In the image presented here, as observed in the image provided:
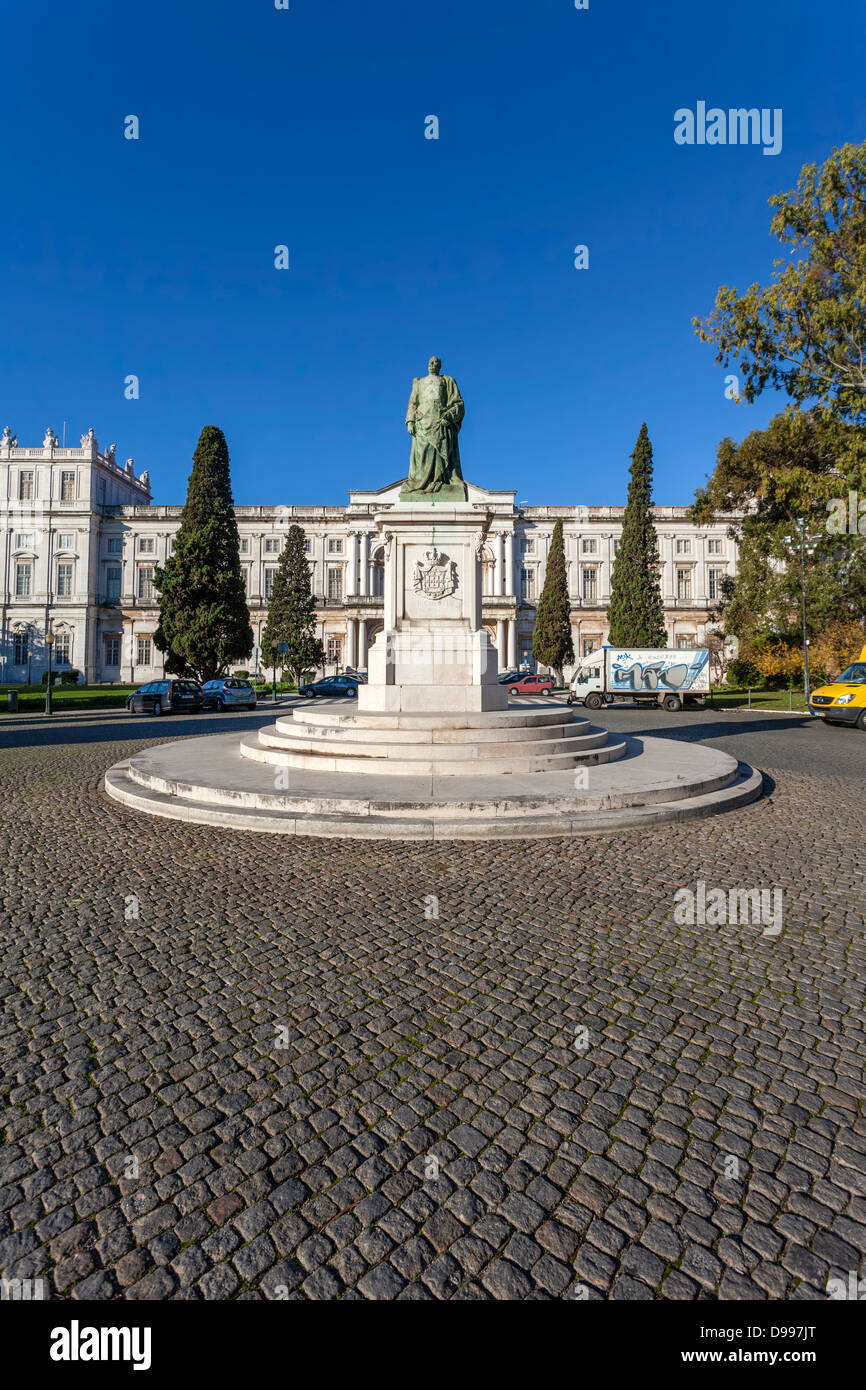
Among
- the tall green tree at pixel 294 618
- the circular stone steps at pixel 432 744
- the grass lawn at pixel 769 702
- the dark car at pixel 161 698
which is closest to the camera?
the circular stone steps at pixel 432 744

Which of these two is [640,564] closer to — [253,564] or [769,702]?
[769,702]

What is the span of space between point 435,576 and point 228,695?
59.6ft

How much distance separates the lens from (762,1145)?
2414 mm

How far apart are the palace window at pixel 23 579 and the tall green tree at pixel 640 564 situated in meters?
56.0

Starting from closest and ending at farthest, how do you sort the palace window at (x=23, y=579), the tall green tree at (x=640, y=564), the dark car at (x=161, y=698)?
the dark car at (x=161, y=698)
the tall green tree at (x=640, y=564)
the palace window at (x=23, y=579)

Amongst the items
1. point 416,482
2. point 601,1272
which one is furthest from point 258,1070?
point 416,482

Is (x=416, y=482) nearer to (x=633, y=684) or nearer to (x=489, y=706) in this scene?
(x=489, y=706)

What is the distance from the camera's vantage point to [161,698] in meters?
24.2

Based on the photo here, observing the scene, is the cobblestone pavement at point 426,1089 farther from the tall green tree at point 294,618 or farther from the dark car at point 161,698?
the tall green tree at point 294,618

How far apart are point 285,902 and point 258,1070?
2.04 m

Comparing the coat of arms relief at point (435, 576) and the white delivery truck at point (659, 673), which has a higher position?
the coat of arms relief at point (435, 576)

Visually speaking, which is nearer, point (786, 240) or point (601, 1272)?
point (601, 1272)

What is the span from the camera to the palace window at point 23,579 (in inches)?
2544

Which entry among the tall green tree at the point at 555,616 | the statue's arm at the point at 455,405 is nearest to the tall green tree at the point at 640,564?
the tall green tree at the point at 555,616
